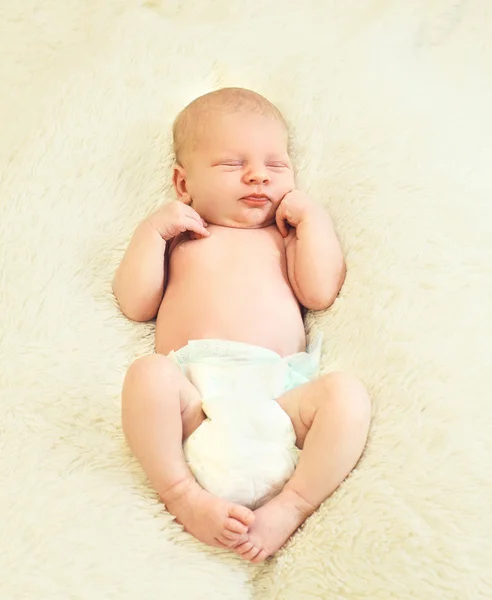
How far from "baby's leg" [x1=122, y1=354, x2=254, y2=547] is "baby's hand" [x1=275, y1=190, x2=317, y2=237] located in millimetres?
355

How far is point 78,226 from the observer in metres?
1.27

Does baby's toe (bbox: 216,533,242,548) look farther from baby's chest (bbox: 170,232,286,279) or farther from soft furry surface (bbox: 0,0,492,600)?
baby's chest (bbox: 170,232,286,279)

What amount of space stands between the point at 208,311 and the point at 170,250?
17cm

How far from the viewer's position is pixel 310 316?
1242 millimetres

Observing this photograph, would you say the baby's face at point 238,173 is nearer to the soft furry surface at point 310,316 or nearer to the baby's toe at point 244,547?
the soft furry surface at point 310,316

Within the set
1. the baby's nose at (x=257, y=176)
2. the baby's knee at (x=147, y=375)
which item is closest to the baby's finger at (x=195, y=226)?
the baby's nose at (x=257, y=176)

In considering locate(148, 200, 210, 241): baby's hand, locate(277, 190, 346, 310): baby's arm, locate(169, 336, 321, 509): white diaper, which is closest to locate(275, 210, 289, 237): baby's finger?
locate(277, 190, 346, 310): baby's arm

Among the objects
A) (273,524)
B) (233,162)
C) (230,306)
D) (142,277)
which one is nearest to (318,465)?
(273,524)

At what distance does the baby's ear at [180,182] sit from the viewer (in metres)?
1.32

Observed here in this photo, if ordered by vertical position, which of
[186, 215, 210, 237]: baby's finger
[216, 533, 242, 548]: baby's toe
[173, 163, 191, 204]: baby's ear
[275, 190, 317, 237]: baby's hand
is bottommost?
[216, 533, 242, 548]: baby's toe

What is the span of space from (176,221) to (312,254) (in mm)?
226

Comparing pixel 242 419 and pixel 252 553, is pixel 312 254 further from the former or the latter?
pixel 252 553

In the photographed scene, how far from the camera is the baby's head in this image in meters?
1.26

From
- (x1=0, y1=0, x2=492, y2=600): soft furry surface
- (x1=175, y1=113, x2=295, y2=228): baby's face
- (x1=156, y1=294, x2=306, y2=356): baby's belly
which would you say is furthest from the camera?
(x1=175, y1=113, x2=295, y2=228): baby's face
